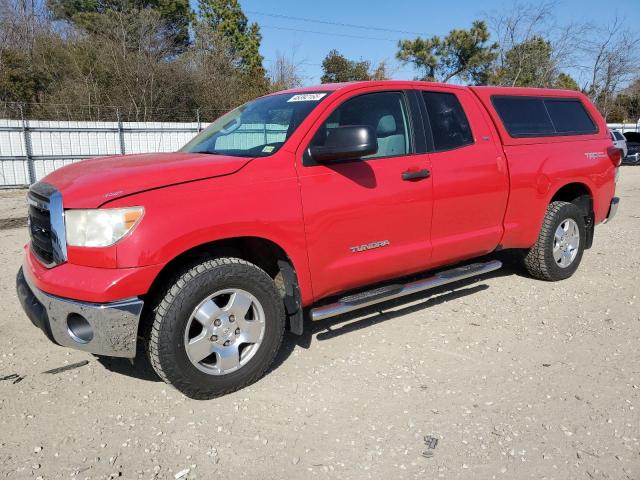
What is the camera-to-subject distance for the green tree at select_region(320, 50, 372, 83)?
116 feet

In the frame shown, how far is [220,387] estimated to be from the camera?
3123mm

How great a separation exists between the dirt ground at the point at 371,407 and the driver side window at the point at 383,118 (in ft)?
Answer: 4.71

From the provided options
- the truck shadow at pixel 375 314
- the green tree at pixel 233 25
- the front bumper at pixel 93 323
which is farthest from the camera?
the green tree at pixel 233 25

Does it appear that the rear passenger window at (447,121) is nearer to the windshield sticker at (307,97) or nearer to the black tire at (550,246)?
the windshield sticker at (307,97)

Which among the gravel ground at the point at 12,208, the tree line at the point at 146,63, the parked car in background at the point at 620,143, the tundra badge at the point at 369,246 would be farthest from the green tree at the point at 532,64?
the tundra badge at the point at 369,246

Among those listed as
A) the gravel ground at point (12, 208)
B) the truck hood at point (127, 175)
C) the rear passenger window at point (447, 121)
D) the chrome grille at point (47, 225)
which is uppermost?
the rear passenger window at point (447, 121)

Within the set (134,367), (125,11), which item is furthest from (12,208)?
(125,11)

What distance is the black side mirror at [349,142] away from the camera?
3.21 metres

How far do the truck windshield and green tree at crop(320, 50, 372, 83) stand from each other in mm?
32321

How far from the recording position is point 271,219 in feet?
10.4

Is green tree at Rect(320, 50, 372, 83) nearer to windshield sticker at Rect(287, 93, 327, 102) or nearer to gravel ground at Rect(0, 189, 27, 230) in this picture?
gravel ground at Rect(0, 189, 27, 230)

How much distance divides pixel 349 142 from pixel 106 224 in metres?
1.48

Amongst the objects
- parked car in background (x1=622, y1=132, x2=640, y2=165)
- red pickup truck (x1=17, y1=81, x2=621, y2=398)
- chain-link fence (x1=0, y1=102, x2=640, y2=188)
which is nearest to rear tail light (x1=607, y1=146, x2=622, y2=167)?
red pickup truck (x1=17, y1=81, x2=621, y2=398)

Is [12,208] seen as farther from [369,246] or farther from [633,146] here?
[633,146]
